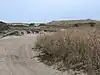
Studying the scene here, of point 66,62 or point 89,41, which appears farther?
point 66,62

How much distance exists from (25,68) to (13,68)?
56 cm

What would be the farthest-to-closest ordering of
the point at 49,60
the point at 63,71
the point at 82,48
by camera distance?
the point at 49,60 → the point at 82,48 → the point at 63,71

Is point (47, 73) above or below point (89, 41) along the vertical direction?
below

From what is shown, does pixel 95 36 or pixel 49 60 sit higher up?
pixel 95 36

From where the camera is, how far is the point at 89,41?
10.7m

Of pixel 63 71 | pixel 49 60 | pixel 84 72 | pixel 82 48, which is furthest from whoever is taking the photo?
pixel 49 60

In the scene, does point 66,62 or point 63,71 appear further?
point 66,62

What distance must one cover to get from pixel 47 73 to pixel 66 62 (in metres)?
1.41

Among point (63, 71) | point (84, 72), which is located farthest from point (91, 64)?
point (63, 71)

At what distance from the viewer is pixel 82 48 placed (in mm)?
11156

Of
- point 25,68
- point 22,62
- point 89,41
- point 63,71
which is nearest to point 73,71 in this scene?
point 63,71

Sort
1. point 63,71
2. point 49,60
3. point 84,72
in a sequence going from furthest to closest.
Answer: point 49,60 → point 63,71 → point 84,72

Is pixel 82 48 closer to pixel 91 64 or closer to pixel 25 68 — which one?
pixel 91 64

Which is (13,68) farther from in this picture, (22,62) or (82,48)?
(82,48)
